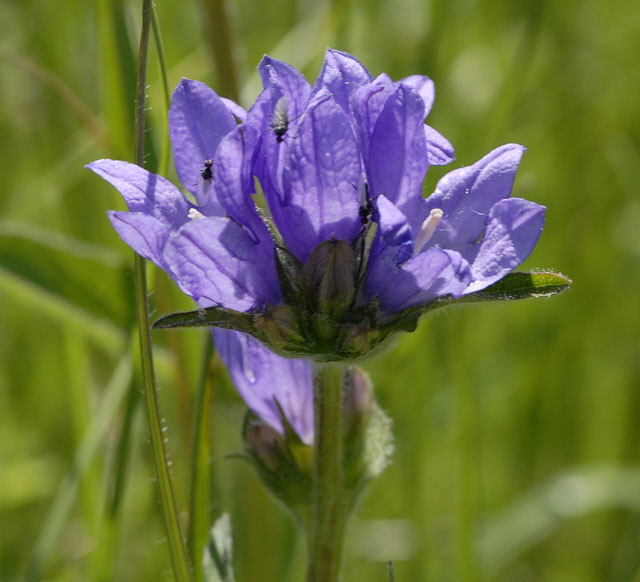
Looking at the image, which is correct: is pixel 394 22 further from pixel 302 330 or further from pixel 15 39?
pixel 302 330

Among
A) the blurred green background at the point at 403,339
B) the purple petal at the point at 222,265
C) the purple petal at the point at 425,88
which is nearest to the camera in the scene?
the purple petal at the point at 222,265

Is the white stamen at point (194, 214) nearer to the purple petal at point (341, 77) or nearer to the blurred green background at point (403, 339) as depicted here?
the purple petal at point (341, 77)

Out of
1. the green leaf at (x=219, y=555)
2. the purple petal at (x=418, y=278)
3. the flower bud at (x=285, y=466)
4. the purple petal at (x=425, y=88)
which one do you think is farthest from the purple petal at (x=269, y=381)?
the purple petal at (x=425, y=88)

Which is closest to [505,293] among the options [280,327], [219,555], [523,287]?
[523,287]

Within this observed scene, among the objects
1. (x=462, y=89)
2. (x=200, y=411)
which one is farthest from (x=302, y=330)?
(x=462, y=89)

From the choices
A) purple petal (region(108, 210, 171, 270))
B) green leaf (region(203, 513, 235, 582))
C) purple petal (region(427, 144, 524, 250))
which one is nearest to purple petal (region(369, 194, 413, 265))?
purple petal (region(427, 144, 524, 250))

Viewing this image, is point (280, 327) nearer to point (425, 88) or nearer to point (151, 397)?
point (151, 397)

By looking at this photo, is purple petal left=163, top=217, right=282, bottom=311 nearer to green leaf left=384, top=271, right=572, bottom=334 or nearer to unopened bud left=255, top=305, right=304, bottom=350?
unopened bud left=255, top=305, right=304, bottom=350
